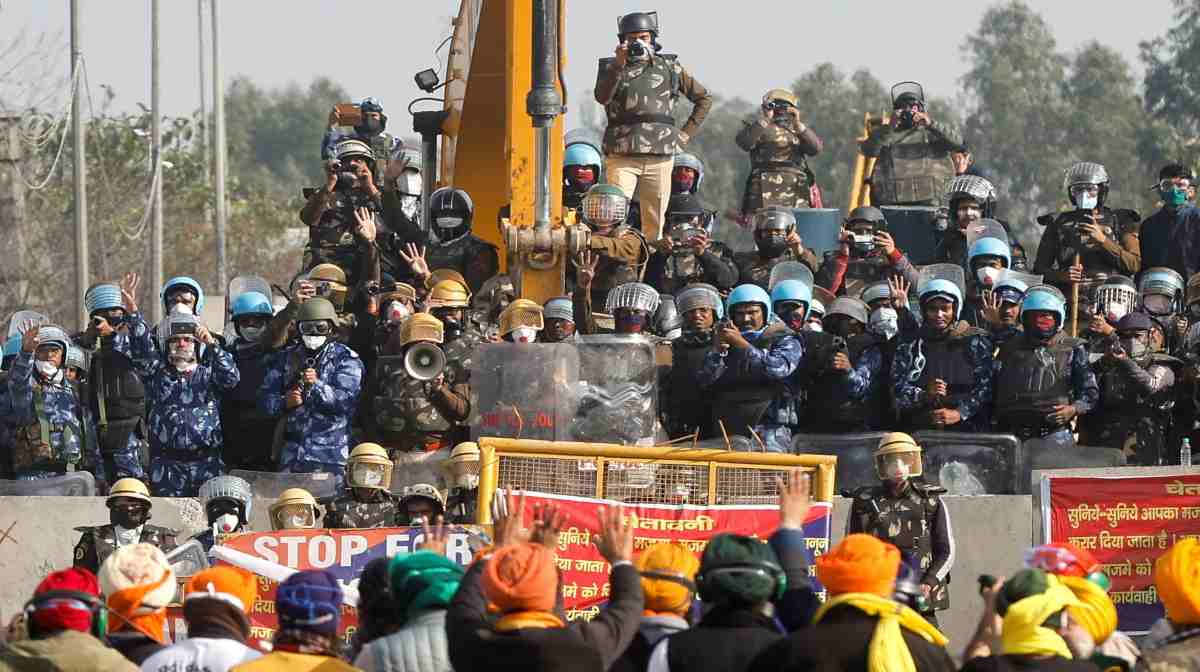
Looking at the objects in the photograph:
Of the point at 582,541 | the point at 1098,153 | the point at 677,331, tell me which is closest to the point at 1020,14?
the point at 1098,153

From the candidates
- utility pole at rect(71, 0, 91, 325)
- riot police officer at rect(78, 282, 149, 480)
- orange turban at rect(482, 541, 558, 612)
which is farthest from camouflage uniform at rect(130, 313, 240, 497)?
utility pole at rect(71, 0, 91, 325)

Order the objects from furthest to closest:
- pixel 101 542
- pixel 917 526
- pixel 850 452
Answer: pixel 850 452 < pixel 101 542 < pixel 917 526

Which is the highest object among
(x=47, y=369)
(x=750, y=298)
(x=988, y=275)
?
(x=988, y=275)

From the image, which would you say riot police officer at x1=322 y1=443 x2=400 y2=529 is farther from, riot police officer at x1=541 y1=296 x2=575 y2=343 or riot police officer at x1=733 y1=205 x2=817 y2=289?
riot police officer at x1=733 y1=205 x2=817 y2=289

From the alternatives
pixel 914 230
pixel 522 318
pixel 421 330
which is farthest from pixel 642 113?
pixel 421 330

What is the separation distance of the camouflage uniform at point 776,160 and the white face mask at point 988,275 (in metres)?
4.52

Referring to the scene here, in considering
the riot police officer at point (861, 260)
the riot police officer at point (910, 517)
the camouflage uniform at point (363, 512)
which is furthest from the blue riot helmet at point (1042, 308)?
the camouflage uniform at point (363, 512)

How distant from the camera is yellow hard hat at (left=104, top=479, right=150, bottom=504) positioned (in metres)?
15.6

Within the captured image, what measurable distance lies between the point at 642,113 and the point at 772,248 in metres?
2.11

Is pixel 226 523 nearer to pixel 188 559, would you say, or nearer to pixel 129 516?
pixel 129 516

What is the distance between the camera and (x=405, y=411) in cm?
1742

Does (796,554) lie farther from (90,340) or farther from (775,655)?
(90,340)

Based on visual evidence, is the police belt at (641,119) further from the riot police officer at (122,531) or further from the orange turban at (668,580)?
the orange turban at (668,580)

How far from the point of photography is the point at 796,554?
9750mm
